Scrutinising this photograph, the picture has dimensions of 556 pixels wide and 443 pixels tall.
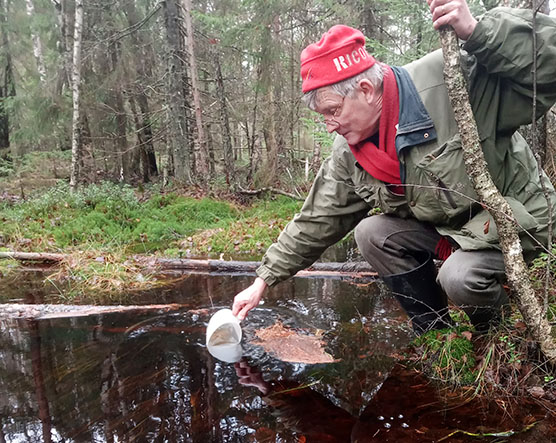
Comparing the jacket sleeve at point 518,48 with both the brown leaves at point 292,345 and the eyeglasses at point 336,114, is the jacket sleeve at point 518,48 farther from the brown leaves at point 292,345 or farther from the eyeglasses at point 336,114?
the brown leaves at point 292,345

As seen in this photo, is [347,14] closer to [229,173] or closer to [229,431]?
[229,173]

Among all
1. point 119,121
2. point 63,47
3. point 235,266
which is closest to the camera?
point 235,266

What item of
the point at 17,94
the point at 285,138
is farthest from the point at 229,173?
the point at 17,94

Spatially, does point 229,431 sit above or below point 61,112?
below

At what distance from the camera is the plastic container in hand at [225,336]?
2086 mm

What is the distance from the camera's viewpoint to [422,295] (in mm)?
2176

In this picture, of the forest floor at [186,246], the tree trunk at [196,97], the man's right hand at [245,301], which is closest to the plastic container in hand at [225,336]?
the man's right hand at [245,301]

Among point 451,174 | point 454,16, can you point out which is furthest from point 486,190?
point 454,16

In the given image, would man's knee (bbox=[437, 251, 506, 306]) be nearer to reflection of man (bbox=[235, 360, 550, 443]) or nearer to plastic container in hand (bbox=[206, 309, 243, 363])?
reflection of man (bbox=[235, 360, 550, 443])

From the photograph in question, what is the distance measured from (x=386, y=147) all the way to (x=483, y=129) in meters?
0.42

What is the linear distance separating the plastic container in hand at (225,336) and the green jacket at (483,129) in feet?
3.66

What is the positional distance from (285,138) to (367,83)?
389 inches

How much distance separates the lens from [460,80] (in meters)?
1.59

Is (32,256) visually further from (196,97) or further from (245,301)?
(196,97)
